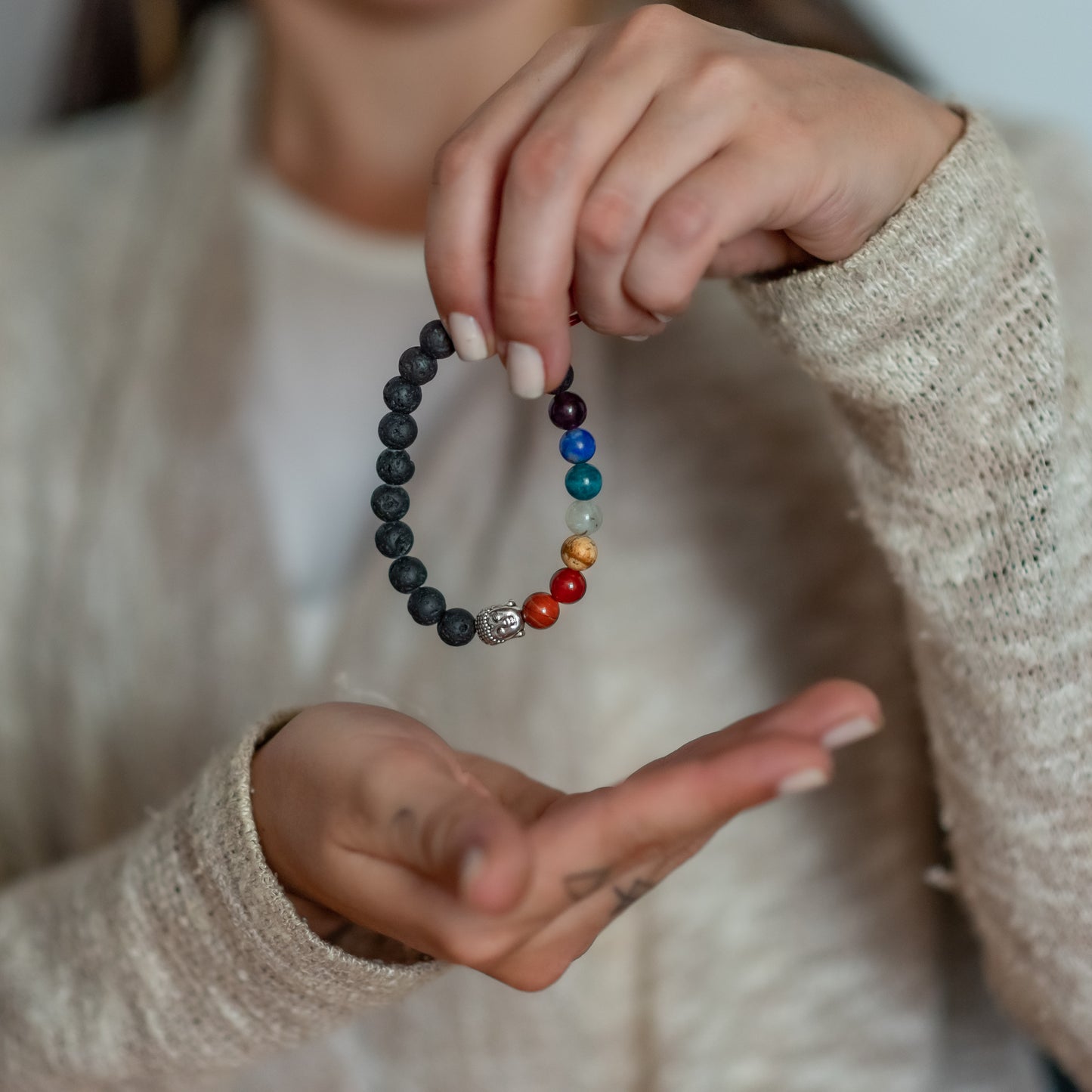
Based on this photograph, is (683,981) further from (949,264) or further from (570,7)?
(570,7)

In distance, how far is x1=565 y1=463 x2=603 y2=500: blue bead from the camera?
0.50m

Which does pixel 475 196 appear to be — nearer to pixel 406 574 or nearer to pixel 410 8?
pixel 406 574

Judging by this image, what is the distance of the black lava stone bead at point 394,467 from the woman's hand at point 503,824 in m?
0.11

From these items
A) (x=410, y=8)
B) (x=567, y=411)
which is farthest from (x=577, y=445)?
(x=410, y=8)

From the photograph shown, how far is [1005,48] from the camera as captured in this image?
885 mm

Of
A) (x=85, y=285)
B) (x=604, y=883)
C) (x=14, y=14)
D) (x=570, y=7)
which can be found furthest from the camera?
(x=14, y=14)

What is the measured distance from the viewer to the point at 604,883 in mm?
357

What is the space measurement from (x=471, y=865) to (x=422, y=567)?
0.22 m

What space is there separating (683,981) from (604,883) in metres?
0.38

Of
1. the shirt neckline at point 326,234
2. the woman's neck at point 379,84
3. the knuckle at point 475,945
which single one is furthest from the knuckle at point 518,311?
the shirt neckline at point 326,234

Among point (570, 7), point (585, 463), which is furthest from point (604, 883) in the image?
point (570, 7)

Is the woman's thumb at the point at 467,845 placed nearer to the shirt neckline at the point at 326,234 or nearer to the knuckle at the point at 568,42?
the knuckle at the point at 568,42

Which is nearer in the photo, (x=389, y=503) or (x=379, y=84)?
(x=389, y=503)

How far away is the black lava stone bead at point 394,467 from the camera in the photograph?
0.48 meters
